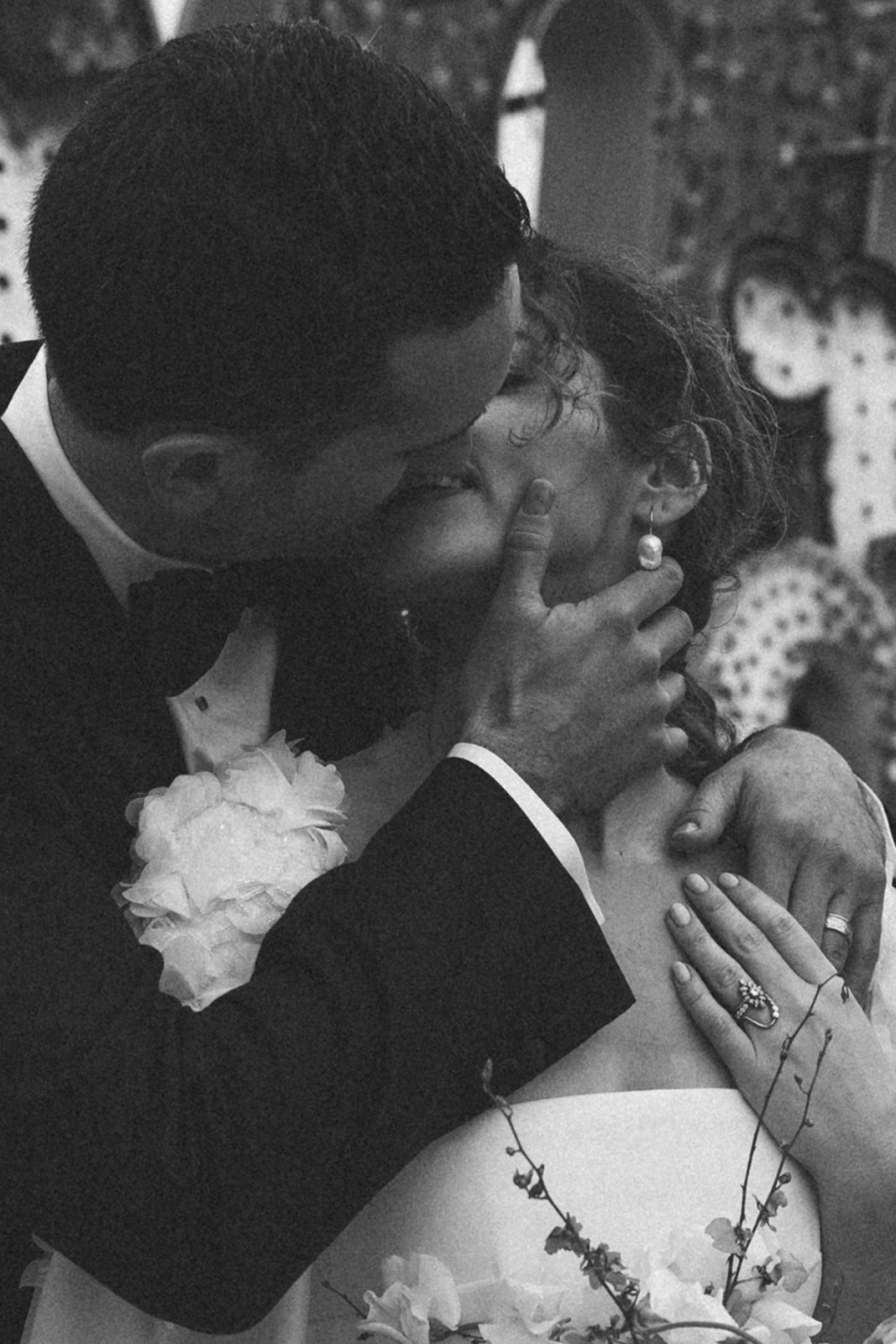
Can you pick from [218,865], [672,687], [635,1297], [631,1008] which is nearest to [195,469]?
[218,865]

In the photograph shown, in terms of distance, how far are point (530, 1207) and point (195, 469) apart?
0.89 metres

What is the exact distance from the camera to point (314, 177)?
1.71 metres

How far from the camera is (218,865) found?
1888mm

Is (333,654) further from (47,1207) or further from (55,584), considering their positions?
(47,1207)

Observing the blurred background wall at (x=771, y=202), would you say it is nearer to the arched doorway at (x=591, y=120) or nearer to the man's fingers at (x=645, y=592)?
the arched doorway at (x=591, y=120)

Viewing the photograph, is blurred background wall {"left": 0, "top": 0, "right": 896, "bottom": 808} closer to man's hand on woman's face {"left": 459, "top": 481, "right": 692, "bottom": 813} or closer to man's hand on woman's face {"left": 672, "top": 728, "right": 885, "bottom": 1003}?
man's hand on woman's face {"left": 672, "top": 728, "right": 885, "bottom": 1003}

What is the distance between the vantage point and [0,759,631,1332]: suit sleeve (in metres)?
1.65

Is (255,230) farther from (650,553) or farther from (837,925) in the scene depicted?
(837,925)

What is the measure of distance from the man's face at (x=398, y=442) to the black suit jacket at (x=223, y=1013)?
0.70 ft

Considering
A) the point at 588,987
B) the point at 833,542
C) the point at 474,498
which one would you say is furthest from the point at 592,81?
the point at 588,987

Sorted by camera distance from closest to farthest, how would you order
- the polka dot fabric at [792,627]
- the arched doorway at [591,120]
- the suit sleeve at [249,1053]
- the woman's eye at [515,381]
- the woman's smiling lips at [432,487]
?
1. the suit sleeve at [249,1053]
2. the woman's smiling lips at [432,487]
3. the woman's eye at [515,381]
4. the arched doorway at [591,120]
5. the polka dot fabric at [792,627]

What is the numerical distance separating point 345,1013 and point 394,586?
24.2 inches

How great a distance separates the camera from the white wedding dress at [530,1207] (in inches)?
75.3

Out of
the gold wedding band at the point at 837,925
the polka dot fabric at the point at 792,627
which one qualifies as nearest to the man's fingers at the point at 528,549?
the gold wedding band at the point at 837,925
